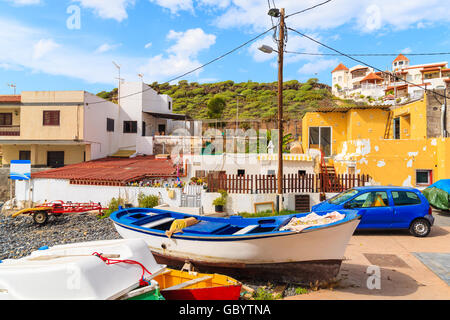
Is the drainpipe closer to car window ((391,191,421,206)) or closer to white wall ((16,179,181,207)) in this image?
car window ((391,191,421,206))

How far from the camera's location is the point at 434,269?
21.7ft

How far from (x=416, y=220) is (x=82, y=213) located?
15.4 meters

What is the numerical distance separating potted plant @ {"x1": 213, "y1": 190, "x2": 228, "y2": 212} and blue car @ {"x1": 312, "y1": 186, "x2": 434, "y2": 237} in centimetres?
522

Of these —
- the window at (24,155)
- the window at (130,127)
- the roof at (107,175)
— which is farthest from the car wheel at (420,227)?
the window at (24,155)

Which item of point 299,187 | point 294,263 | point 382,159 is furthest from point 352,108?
point 294,263

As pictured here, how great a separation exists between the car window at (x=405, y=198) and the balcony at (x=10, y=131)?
26.4 metres

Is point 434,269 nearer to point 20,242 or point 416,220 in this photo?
point 416,220

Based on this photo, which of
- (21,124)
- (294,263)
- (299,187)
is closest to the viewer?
(294,263)

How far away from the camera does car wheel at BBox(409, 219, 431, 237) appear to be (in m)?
9.38

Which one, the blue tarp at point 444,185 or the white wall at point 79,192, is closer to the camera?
the blue tarp at point 444,185

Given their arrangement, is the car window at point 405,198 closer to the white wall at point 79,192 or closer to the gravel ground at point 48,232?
the white wall at point 79,192

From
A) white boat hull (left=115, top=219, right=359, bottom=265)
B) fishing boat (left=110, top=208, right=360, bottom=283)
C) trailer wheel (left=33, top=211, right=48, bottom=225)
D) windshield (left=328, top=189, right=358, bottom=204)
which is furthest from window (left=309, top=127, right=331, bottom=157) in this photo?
trailer wheel (left=33, top=211, right=48, bottom=225)

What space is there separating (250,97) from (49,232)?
5232 centimetres

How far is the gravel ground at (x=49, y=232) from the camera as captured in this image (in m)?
10.9
